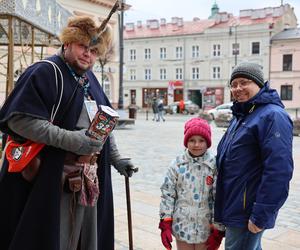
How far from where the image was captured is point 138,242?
168 inches

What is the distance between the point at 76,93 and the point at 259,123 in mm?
1098

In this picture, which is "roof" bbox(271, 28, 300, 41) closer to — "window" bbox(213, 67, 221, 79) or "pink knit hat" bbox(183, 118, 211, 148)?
"window" bbox(213, 67, 221, 79)

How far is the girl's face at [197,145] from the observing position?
9.75 ft

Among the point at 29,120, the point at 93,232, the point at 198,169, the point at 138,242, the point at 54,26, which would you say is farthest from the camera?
the point at 54,26

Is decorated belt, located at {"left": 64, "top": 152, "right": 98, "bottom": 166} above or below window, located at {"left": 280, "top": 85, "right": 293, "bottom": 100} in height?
below

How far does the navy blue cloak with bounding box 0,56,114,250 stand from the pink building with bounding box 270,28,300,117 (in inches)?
1826

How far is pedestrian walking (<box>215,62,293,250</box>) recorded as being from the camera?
237 centimetres

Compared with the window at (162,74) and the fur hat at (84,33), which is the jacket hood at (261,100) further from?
the window at (162,74)

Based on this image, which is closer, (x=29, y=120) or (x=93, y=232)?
(x=29, y=120)

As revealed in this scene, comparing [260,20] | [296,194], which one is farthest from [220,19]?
[296,194]

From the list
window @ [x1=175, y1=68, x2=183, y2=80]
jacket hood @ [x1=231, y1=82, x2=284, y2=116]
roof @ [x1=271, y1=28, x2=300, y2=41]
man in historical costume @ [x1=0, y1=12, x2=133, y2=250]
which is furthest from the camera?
window @ [x1=175, y1=68, x2=183, y2=80]

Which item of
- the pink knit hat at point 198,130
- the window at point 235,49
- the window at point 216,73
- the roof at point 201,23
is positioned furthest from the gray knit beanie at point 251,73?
the window at point 216,73

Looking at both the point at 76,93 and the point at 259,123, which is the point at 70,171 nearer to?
the point at 76,93

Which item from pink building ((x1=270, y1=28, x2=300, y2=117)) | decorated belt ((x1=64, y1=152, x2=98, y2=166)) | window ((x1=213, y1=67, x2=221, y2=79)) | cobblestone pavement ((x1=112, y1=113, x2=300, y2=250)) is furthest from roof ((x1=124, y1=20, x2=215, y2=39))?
decorated belt ((x1=64, y1=152, x2=98, y2=166))
